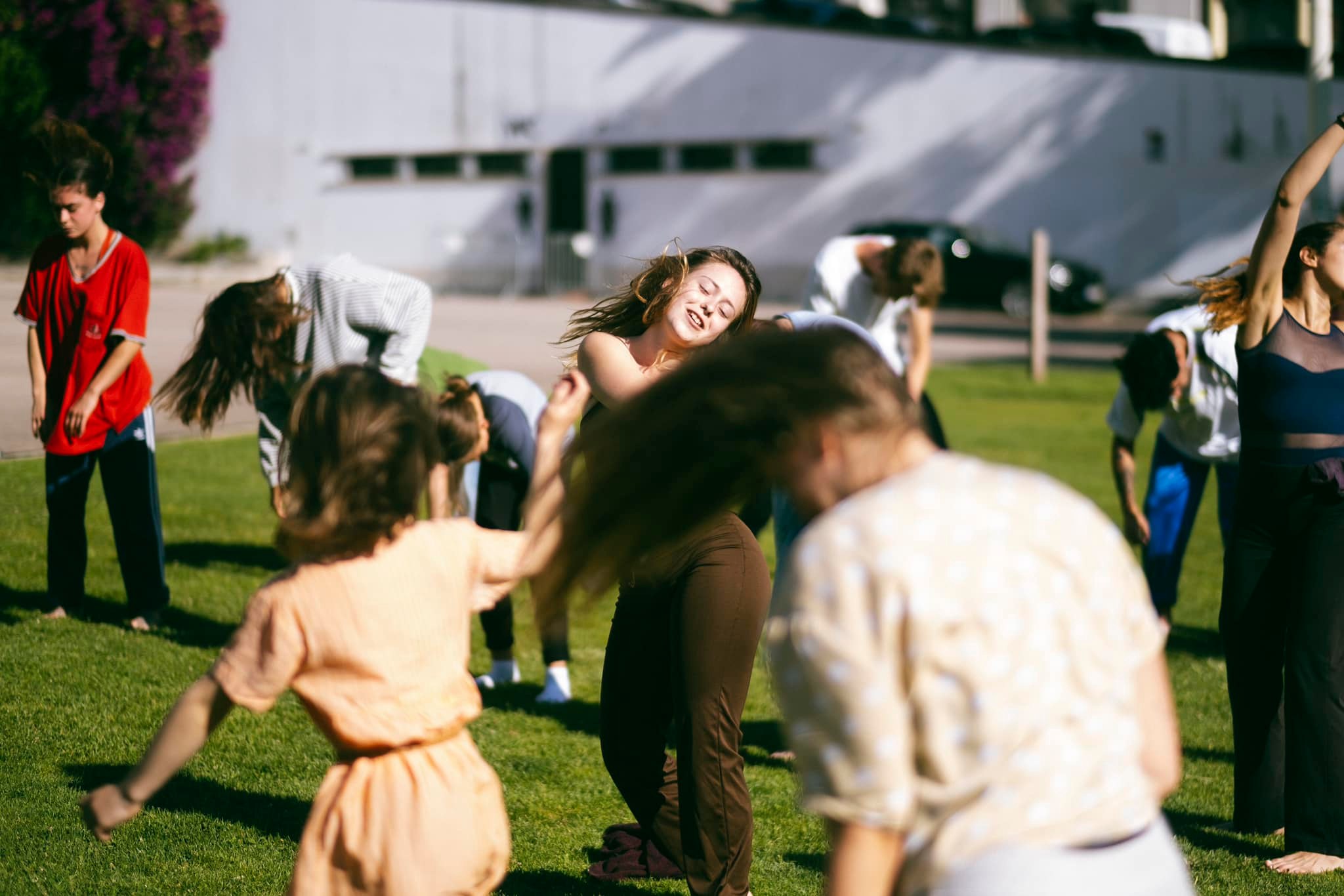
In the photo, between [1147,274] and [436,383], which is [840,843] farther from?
[1147,274]

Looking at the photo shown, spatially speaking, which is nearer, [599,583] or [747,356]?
[747,356]

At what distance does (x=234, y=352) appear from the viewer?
5910mm

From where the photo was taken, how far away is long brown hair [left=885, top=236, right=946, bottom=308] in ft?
22.4

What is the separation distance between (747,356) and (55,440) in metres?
5.30

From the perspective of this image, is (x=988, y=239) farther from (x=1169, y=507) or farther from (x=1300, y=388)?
(x=1300, y=388)

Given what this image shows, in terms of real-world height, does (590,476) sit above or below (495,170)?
below

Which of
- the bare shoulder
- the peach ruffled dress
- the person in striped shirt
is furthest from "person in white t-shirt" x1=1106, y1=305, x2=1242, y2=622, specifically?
the peach ruffled dress

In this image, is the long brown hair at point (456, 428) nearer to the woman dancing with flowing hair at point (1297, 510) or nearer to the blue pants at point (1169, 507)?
the woman dancing with flowing hair at point (1297, 510)

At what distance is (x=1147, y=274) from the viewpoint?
2944cm

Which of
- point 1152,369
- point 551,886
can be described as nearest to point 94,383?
point 551,886

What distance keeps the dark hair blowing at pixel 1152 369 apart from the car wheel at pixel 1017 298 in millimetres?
22086

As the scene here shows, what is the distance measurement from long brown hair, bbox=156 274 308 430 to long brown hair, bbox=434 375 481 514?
0.92 metres

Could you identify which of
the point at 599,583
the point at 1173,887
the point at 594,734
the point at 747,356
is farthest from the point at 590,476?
the point at 594,734

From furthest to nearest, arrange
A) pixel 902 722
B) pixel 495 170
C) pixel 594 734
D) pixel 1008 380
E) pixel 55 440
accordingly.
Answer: pixel 495 170 < pixel 1008 380 < pixel 55 440 < pixel 594 734 < pixel 902 722
